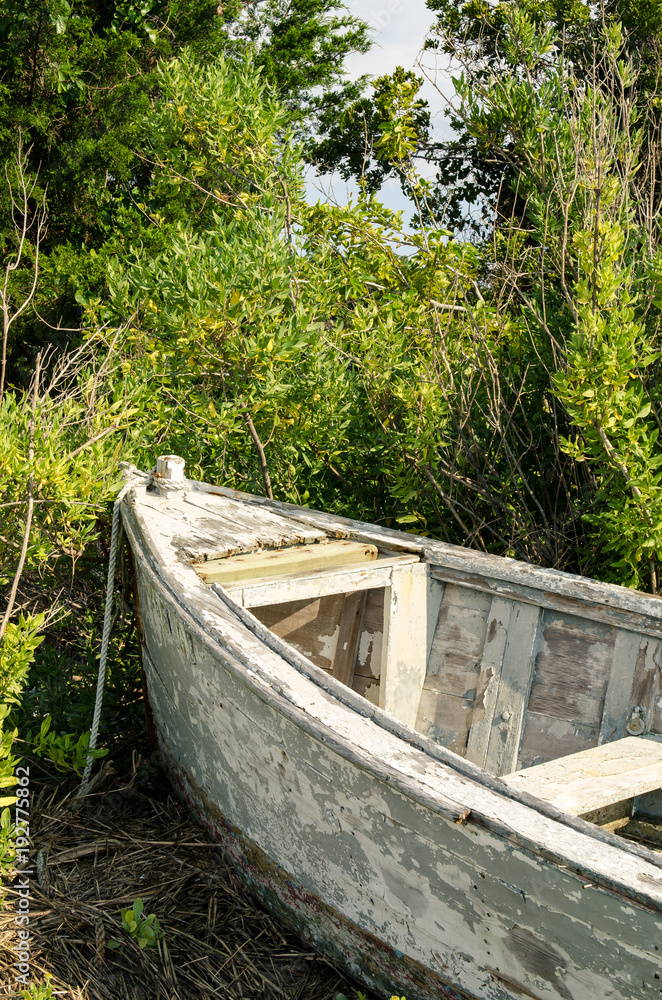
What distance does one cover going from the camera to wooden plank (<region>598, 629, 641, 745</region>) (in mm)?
2764

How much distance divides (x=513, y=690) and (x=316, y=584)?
82 centimetres

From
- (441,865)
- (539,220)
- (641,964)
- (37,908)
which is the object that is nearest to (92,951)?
(37,908)

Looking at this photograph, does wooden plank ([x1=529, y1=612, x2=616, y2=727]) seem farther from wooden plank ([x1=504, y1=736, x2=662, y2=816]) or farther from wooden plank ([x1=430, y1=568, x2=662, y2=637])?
wooden plank ([x1=504, y1=736, x2=662, y2=816])

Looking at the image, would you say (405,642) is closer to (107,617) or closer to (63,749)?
(107,617)

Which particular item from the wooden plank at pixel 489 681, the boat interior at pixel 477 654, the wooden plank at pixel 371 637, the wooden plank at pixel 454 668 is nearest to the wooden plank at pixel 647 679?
the boat interior at pixel 477 654

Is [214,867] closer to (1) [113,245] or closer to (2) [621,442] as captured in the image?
(2) [621,442]

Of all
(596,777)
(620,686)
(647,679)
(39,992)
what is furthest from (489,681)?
(39,992)

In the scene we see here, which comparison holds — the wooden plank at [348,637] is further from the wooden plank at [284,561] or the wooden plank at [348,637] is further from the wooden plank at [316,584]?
the wooden plank at [316,584]

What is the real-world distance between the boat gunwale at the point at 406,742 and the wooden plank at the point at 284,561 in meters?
0.20

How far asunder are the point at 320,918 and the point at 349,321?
313 centimetres

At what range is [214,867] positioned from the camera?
2.86 meters

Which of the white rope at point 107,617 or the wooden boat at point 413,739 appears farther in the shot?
the white rope at point 107,617

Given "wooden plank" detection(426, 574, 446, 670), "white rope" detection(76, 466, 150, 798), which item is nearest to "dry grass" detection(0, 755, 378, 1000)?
"white rope" detection(76, 466, 150, 798)

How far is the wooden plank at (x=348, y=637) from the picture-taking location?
3498 mm
